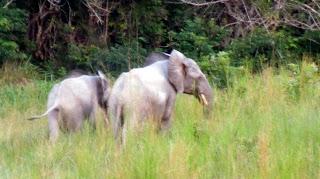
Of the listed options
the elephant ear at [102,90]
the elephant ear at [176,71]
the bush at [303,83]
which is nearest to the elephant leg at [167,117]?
the elephant ear at [176,71]

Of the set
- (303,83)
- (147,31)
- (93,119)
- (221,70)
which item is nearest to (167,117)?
(93,119)

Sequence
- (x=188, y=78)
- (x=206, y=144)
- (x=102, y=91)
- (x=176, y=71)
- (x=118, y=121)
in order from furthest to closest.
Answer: (x=102, y=91), (x=188, y=78), (x=176, y=71), (x=118, y=121), (x=206, y=144)

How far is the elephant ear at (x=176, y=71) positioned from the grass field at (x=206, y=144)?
0.39m

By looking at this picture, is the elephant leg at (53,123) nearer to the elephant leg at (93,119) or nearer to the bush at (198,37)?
the elephant leg at (93,119)

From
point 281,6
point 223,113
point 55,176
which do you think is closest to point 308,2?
point 281,6

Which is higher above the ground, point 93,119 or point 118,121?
point 118,121

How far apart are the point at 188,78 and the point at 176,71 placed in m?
0.35

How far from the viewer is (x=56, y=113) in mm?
9156

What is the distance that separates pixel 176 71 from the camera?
9.06 metres

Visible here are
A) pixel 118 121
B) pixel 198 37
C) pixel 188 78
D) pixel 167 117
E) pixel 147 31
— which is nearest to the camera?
pixel 118 121

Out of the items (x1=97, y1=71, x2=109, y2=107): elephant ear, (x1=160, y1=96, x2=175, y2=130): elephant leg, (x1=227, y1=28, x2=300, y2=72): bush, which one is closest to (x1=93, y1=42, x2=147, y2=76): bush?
(x1=227, y1=28, x2=300, y2=72): bush

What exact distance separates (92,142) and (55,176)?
1192 mm

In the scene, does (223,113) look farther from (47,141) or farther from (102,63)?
(102,63)

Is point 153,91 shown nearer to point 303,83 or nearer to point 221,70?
point 303,83
